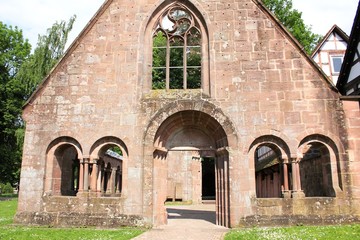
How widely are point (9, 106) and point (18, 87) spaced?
68.9 inches

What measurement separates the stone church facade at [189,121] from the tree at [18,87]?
15.0m

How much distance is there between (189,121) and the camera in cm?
1204

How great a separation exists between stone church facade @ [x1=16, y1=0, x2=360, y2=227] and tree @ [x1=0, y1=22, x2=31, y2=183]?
51.0 feet

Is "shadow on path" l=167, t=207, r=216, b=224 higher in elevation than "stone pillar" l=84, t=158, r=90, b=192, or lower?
lower

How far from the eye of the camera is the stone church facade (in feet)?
34.8

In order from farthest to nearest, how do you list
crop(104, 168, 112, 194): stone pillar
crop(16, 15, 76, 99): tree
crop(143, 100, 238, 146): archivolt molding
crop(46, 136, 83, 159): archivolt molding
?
crop(16, 15, 76, 99): tree
crop(104, 168, 112, 194): stone pillar
crop(46, 136, 83, 159): archivolt molding
crop(143, 100, 238, 146): archivolt molding

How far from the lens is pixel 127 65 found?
38.9 ft

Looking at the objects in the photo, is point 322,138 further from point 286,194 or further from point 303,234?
point 303,234

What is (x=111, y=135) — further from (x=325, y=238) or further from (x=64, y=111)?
(x=325, y=238)

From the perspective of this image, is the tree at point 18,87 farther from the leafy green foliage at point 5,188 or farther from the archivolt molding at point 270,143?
the archivolt molding at point 270,143

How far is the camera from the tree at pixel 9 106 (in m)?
25.9

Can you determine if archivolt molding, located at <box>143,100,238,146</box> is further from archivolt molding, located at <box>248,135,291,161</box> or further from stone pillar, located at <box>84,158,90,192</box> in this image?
stone pillar, located at <box>84,158,90,192</box>

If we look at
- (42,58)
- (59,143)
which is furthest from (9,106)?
(59,143)

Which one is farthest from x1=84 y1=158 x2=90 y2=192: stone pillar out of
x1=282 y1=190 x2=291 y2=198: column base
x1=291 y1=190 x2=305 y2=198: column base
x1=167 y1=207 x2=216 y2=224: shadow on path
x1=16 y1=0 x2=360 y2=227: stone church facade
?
x1=291 y1=190 x2=305 y2=198: column base
